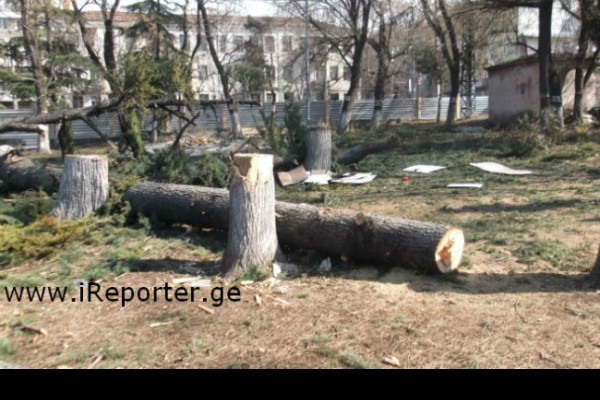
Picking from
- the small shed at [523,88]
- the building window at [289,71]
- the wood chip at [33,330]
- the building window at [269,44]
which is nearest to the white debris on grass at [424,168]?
the wood chip at [33,330]

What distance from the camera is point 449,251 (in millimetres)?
5137

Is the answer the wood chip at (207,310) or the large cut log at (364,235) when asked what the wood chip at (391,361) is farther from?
the large cut log at (364,235)

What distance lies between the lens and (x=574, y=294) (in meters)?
4.47

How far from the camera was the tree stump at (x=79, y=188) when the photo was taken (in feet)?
25.3

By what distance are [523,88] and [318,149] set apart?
A: 15610mm

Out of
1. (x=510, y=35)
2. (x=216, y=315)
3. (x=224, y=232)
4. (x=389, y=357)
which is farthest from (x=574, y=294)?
(x=510, y=35)

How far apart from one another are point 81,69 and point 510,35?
2072cm

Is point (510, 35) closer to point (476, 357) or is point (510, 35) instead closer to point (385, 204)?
point (385, 204)

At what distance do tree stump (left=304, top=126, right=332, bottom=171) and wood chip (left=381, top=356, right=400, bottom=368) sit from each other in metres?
9.13

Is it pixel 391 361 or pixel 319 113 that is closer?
pixel 391 361

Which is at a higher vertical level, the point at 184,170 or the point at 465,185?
the point at 184,170

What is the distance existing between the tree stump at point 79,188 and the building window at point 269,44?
49.5 m

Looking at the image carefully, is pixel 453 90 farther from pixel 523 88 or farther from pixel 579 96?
pixel 579 96

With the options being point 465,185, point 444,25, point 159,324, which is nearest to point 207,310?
point 159,324
